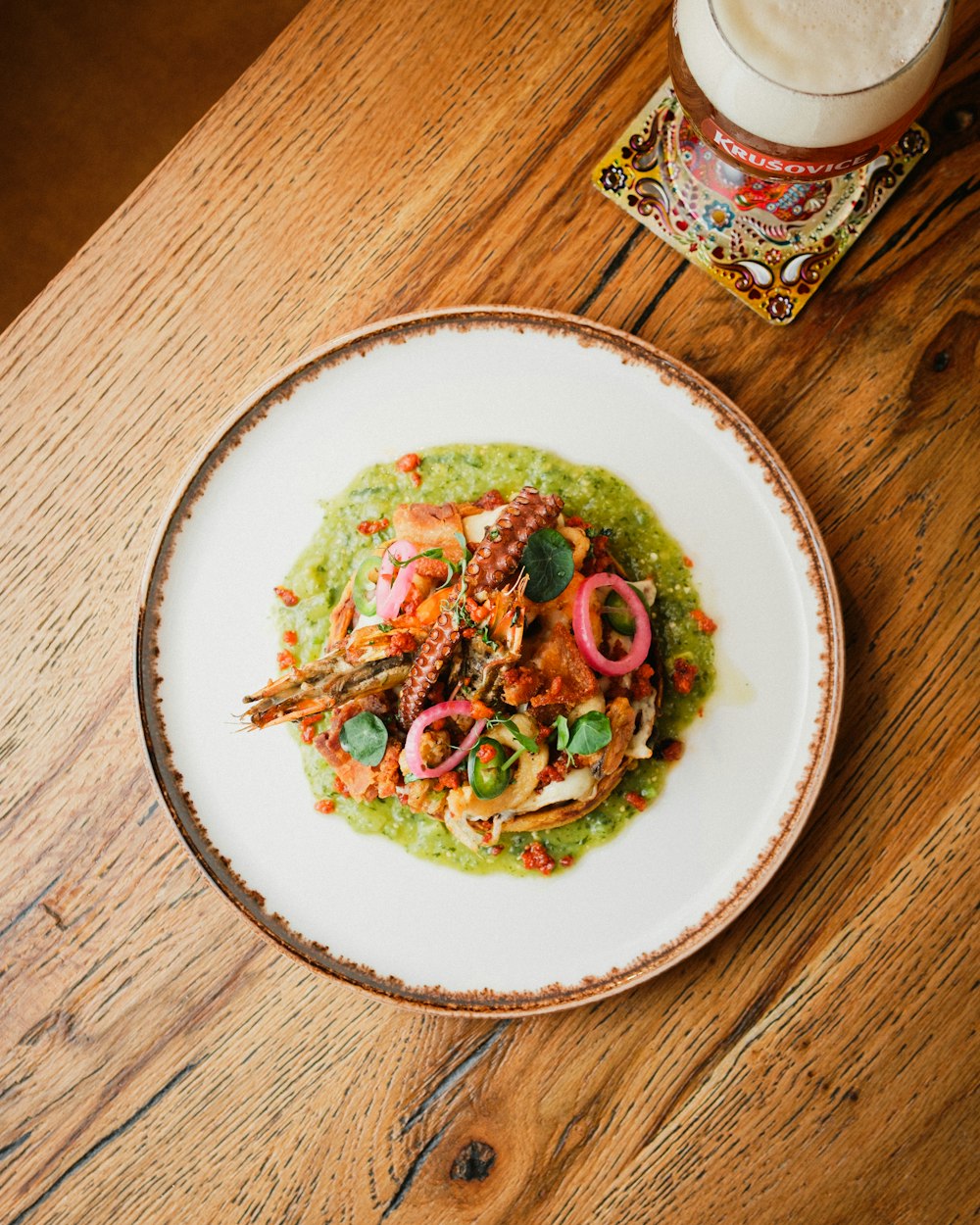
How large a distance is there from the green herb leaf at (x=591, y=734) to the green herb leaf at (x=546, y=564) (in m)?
0.37

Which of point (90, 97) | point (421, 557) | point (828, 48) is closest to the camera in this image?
point (828, 48)

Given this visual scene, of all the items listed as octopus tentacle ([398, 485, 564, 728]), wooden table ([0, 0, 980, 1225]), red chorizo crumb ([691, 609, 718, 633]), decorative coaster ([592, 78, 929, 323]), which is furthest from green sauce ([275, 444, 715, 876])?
decorative coaster ([592, 78, 929, 323])

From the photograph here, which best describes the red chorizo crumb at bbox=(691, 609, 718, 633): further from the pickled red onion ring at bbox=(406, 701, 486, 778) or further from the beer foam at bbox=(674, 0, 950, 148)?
the beer foam at bbox=(674, 0, 950, 148)

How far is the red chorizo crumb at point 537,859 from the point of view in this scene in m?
3.11

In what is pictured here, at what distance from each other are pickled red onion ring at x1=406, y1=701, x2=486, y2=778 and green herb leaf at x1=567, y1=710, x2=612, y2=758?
0.28 meters

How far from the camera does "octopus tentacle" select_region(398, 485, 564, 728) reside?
9.23ft

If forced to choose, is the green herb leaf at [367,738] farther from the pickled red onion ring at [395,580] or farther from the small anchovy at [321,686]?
the pickled red onion ring at [395,580]

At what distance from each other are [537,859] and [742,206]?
214cm

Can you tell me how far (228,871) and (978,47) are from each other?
11.4 ft

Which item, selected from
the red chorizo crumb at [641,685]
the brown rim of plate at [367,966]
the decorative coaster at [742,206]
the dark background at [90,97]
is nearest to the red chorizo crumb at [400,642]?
the red chorizo crumb at [641,685]

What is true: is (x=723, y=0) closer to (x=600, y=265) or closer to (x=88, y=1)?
(x=600, y=265)

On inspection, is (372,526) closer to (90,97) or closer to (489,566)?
(489,566)

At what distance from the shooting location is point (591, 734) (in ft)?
9.29

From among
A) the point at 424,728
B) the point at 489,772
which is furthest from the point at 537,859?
the point at 424,728
